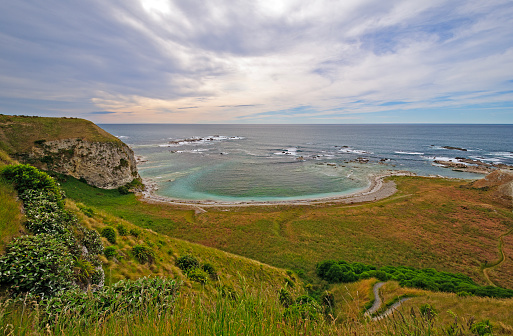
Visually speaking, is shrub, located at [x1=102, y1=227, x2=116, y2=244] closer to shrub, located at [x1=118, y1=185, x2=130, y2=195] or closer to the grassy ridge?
the grassy ridge

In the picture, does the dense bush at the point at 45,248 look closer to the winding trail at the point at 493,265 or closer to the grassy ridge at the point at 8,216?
the grassy ridge at the point at 8,216

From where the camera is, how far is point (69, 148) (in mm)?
40688

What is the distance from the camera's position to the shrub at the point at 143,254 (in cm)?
1314

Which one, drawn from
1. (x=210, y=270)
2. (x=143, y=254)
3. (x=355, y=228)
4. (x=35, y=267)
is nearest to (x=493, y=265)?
(x=355, y=228)

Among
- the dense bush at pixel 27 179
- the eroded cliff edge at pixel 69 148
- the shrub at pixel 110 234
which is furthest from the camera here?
the eroded cliff edge at pixel 69 148

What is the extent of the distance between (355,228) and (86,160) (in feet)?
165

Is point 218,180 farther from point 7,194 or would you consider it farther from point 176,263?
point 7,194

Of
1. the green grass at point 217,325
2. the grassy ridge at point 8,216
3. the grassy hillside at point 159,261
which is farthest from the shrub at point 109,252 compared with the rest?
the green grass at point 217,325

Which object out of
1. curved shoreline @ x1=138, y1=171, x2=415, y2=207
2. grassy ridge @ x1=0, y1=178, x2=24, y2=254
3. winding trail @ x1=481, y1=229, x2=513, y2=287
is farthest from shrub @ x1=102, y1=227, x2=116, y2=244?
winding trail @ x1=481, y1=229, x2=513, y2=287

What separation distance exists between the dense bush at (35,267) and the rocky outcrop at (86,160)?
4230 cm

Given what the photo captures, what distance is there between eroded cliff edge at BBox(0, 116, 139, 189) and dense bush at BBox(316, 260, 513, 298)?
44.8 m

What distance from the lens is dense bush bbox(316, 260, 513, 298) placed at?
14.5 metres

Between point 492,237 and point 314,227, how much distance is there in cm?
2258

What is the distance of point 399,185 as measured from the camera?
5297 centimetres
